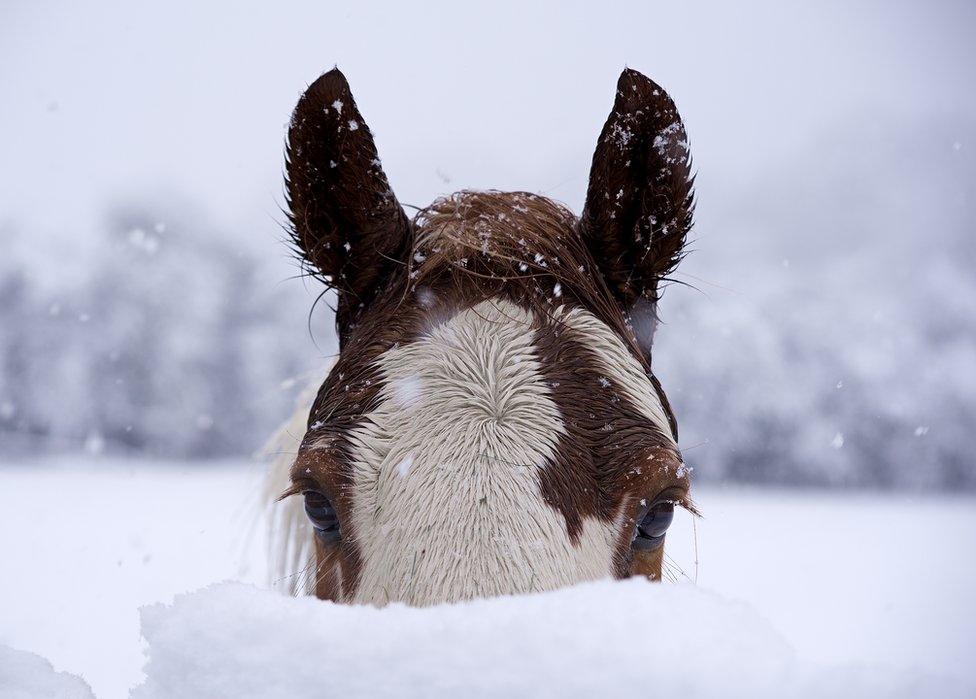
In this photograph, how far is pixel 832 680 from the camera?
2.45 ft

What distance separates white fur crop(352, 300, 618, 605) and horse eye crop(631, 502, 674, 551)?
0.16 m

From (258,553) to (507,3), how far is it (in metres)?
39.8

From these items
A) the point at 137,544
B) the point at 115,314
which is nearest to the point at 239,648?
the point at 137,544

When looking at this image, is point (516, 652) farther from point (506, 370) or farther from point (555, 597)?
point (506, 370)

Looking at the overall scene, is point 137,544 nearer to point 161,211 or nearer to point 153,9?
point 161,211

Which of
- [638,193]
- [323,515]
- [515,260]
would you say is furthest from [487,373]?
[638,193]

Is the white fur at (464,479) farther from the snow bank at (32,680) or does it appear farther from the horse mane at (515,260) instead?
the snow bank at (32,680)

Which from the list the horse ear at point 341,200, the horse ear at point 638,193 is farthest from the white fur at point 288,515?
the horse ear at point 638,193

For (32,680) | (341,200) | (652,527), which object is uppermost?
(341,200)

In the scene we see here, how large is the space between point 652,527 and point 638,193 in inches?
44.3

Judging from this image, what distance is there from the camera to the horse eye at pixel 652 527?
5.73 ft

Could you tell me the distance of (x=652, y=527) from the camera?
1.75 m

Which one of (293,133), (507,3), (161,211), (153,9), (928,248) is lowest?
(293,133)

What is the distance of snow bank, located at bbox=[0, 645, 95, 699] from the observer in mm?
1094
